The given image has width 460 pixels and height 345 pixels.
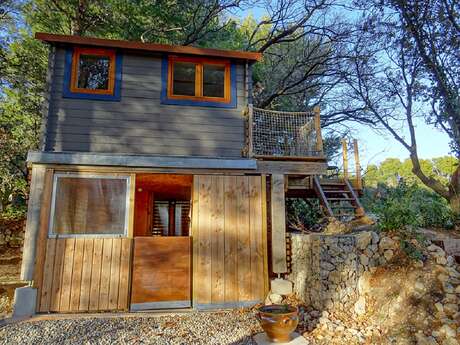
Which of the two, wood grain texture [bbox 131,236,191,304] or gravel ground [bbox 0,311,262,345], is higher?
wood grain texture [bbox 131,236,191,304]

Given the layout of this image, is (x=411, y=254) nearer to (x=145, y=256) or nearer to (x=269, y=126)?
(x=269, y=126)

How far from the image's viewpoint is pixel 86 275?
17.8ft

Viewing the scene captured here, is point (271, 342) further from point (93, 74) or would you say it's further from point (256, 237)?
point (93, 74)

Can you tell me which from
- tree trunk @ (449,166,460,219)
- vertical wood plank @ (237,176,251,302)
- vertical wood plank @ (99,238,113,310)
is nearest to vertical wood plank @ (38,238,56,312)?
vertical wood plank @ (99,238,113,310)

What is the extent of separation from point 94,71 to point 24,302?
4.39m

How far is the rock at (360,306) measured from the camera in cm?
446

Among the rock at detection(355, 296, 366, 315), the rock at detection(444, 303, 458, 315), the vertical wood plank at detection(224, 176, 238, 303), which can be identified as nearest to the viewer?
the rock at detection(444, 303, 458, 315)

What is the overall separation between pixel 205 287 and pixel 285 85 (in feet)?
28.9

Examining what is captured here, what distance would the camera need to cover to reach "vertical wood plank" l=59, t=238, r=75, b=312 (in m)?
5.29

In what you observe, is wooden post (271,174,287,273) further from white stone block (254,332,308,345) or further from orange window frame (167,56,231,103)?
orange window frame (167,56,231,103)

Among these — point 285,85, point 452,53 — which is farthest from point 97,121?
point 452,53

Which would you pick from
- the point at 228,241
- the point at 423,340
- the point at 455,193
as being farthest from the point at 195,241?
the point at 455,193

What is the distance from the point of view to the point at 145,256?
18.6 feet

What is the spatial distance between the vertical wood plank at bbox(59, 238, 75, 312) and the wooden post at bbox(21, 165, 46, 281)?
493 mm
